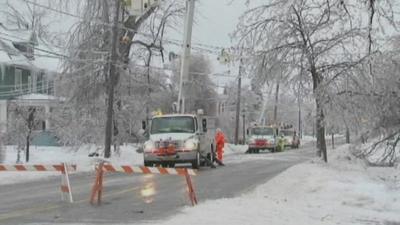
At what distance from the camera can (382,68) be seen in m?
24.5

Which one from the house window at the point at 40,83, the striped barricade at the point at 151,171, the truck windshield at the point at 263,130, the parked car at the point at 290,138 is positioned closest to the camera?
the striped barricade at the point at 151,171

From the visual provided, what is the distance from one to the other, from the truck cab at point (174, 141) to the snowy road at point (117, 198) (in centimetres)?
324

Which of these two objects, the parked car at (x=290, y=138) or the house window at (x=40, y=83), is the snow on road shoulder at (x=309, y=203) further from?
the parked car at (x=290, y=138)

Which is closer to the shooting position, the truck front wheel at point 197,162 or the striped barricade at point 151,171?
the striped barricade at point 151,171

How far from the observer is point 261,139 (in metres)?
56.4

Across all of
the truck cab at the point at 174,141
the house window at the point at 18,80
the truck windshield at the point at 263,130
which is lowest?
the truck cab at the point at 174,141

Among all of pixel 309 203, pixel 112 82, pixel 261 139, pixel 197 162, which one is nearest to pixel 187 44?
pixel 112 82

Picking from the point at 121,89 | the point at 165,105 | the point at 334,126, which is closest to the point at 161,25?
the point at 121,89

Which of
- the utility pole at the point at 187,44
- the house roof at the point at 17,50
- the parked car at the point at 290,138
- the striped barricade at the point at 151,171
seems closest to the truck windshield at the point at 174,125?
the utility pole at the point at 187,44

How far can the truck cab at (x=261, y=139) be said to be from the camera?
56375mm

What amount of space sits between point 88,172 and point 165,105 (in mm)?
53626

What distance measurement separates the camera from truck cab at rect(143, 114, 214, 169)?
91.7 ft

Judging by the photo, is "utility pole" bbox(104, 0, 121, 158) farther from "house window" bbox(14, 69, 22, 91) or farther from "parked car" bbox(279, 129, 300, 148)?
"parked car" bbox(279, 129, 300, 148)

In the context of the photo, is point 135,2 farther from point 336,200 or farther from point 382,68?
point 336,200
